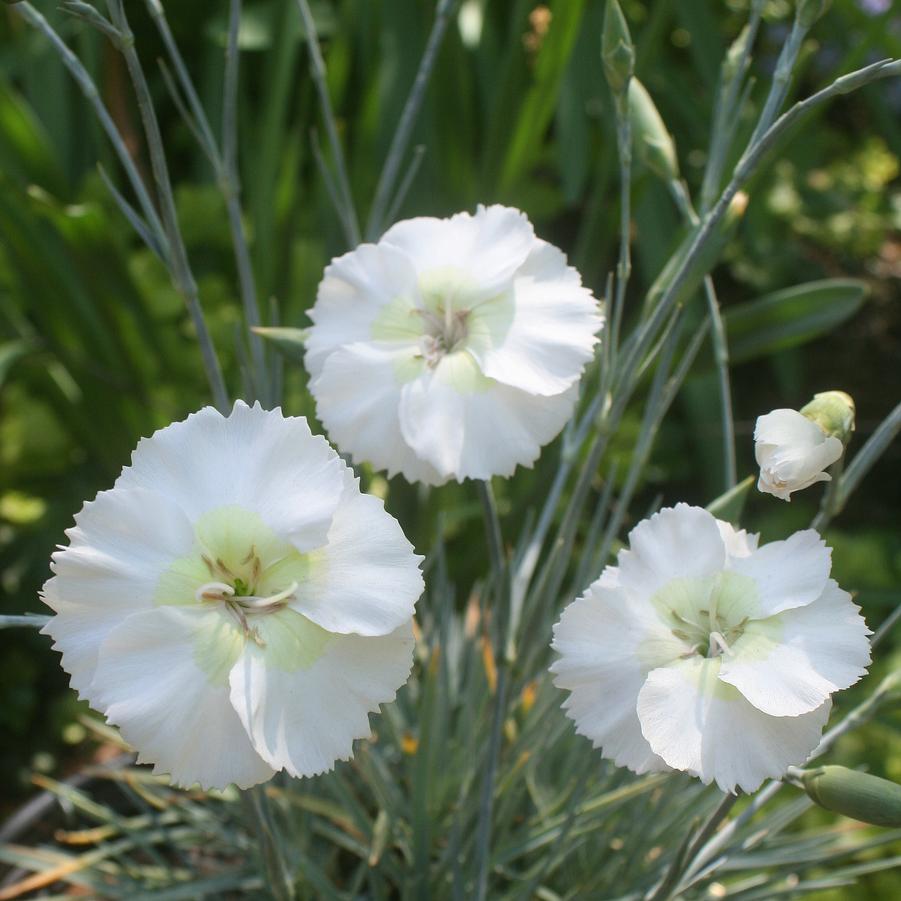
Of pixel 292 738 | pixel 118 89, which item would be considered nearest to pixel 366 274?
pixel 292 738

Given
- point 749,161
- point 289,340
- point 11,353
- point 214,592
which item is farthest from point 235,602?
point 11,353

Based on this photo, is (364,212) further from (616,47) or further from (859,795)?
(859,795)

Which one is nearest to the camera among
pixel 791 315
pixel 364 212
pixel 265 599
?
pixel 265 599

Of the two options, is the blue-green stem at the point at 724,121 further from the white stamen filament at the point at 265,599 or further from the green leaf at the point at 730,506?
the white stamen filament at the point at 265,599

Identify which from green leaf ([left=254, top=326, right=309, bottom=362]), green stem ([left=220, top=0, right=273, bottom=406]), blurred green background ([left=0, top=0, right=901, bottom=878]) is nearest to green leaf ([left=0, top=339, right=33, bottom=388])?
blurred green background ([left=0, top=0, right=901, bottom=878])

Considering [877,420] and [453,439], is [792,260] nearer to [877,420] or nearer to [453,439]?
→ [877,420]
